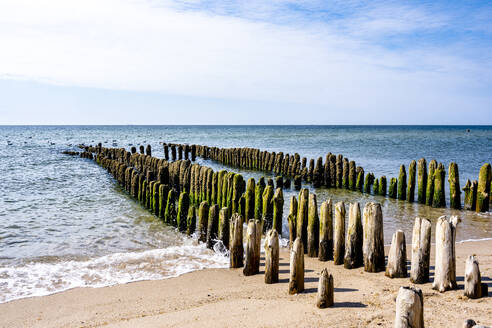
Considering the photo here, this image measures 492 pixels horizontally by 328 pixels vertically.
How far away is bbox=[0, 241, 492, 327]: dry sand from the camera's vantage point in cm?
462

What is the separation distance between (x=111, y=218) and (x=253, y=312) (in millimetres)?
8000

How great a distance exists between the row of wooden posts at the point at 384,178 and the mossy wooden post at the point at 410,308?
10776mm

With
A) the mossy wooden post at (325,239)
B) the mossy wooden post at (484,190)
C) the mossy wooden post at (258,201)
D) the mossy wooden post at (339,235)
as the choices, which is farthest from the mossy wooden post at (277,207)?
the mossy wooden post at (484,190)

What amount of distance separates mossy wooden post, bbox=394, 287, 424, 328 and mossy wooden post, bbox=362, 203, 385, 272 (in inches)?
112

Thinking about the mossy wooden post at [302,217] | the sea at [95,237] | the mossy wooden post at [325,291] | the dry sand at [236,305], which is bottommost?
the sea at [95,237]

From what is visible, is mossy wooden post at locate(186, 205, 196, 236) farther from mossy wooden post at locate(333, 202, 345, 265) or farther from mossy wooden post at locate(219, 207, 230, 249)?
mossy wooden post at locate(333, 202, 345, 265)

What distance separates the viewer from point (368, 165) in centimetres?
2689

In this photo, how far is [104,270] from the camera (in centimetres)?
722

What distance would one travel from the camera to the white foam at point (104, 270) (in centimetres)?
645

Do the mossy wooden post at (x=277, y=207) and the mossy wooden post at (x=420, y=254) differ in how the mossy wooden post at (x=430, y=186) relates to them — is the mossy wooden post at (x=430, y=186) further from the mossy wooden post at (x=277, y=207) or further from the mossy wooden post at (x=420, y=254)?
the mossy wooden post at (x=420, y=254)

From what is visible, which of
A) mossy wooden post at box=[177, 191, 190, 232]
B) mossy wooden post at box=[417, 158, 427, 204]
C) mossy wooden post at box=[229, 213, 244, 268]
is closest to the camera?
mossy wooden post at box=[229, 213, 244, 268]

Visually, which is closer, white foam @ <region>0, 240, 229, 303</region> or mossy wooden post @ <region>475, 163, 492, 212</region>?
white foam @ <region>0, 240, 229, 303</region>

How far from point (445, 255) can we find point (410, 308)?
222cm

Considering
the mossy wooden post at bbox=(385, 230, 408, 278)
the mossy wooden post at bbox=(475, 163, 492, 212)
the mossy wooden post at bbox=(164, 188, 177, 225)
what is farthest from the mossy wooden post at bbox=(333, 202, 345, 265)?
the mossy wooden post at bbox=(475, 163, 492, 212)
